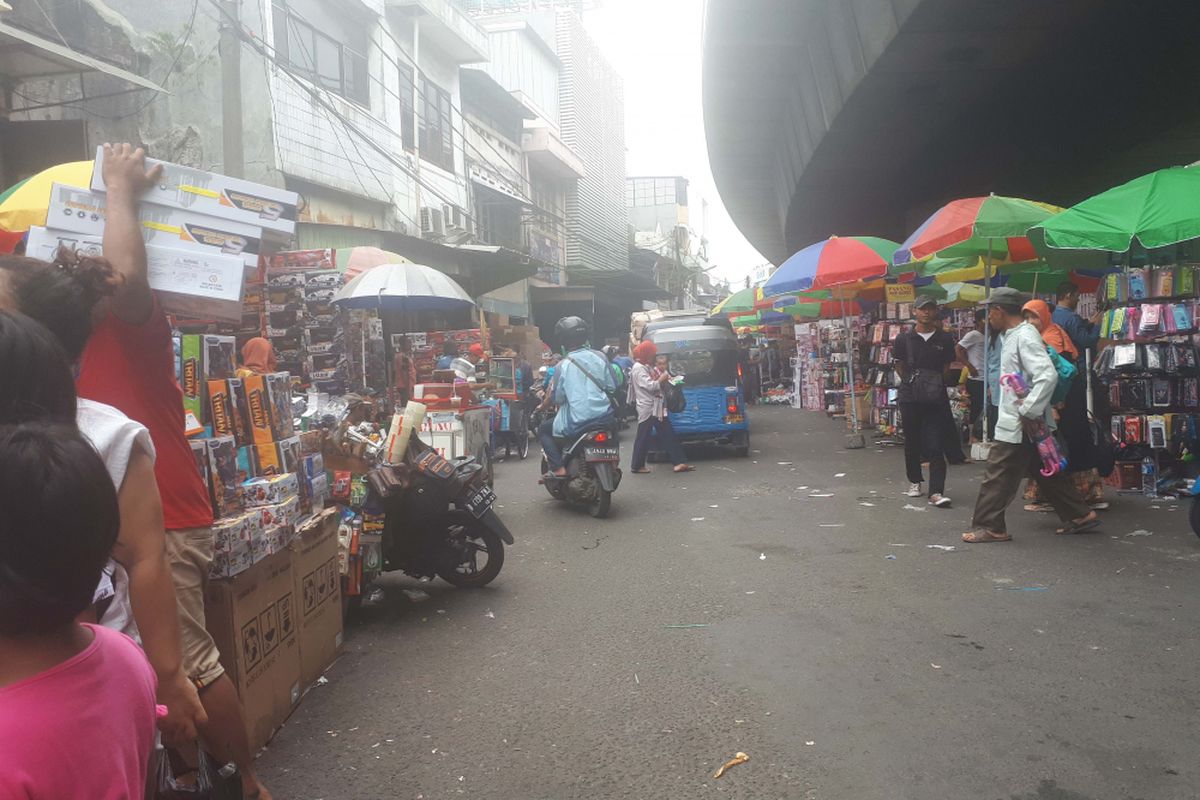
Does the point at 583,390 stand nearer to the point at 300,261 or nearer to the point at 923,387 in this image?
the point at 300,261

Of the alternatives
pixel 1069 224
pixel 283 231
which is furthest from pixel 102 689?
pixel 1069 224

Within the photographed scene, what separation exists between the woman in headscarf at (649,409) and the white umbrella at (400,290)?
2406 millimetres

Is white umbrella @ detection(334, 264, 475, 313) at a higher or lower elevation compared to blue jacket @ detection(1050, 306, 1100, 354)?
higher

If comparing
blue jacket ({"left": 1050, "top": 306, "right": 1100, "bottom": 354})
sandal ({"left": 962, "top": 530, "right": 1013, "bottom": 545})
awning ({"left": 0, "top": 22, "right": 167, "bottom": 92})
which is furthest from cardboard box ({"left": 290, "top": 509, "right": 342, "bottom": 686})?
awning ({"left": 0, "top": 22, "right": 167, "bottom": 92})

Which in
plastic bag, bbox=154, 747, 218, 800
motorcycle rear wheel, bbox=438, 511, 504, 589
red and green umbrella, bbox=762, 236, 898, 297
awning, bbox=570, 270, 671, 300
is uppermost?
awning, bbox=570, 270, 671, 300

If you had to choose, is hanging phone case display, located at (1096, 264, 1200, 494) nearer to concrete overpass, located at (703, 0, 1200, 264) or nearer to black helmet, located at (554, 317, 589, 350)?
concrete overpass, located at (703, 0, 1200, 264)

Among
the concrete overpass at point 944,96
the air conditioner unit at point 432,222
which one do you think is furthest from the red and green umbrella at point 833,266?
the air conditioner unit at point 432,222

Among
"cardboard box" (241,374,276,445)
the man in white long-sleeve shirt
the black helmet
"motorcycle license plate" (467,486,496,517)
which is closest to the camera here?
"cardboard box" (241,374,276,445)

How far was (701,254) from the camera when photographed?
266 ft

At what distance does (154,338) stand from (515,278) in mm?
19142

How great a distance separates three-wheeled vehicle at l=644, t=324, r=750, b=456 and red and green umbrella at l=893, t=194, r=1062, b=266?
3790 mm

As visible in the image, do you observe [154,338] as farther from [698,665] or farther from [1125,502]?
[1125,502]

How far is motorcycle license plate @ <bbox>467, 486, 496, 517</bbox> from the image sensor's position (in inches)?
242

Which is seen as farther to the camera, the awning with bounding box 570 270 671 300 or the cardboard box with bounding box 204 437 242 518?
the awning with bounding box 570 270 671 300
